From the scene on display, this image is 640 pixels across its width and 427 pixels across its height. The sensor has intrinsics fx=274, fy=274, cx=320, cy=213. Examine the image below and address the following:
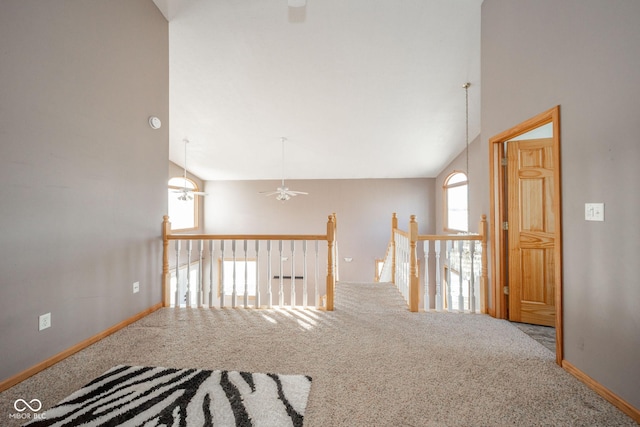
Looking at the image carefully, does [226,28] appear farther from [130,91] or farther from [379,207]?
[379,207]

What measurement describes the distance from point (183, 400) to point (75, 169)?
203cm

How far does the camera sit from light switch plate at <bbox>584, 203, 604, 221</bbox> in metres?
1.75

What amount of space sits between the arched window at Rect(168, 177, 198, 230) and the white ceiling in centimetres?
Result: 170

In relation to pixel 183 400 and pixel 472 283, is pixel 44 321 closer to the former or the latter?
pixel 183 400

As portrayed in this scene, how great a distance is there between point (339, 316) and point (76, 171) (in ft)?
9.13

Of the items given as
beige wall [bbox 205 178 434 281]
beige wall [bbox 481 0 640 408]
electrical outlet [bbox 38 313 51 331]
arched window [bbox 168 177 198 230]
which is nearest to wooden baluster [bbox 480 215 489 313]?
beige wall [bbox 481 0 640 408]

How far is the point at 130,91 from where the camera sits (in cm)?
284

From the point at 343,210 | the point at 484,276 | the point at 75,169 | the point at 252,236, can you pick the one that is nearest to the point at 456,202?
the point at 343,210

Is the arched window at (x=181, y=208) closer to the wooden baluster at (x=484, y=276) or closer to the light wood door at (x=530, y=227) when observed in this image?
the wooden baluster at (x=484, y=276)

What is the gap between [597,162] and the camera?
178 cm

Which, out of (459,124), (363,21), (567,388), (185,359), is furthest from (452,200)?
(185,359)

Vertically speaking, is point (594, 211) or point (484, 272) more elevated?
point (594, 211)

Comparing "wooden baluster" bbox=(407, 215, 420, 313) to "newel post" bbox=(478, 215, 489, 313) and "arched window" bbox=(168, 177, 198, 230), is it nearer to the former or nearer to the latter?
"newel post" bbox=(478, 215, 489, 313)

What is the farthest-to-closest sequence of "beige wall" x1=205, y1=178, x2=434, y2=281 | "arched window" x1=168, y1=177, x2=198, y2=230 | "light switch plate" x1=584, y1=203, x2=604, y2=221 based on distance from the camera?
"beige wall" x1=205, y1=178, x2=434, y2=281, "arched window" x1=168, y1=177, x2=198, y2=230, "light switch plate" x1=584, y1=203, x2=604, y2=221
